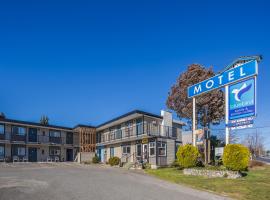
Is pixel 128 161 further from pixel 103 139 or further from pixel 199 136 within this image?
pixel 199 136

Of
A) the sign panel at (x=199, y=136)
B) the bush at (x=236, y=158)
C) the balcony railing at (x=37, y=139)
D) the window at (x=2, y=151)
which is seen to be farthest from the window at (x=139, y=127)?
the window at (x=2, y=151)

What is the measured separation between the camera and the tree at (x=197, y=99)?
120ft

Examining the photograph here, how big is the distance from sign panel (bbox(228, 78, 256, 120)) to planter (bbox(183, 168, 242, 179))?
338 cm

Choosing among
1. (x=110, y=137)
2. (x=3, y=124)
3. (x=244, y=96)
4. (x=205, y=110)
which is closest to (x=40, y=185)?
(x=244, y=96)

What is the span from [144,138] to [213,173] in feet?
50.3

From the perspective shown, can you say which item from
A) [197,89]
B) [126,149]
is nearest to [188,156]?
[197,89]

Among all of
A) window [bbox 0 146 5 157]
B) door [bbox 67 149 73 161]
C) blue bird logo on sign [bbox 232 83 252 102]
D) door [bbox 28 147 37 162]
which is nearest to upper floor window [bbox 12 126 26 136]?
window [bbox 0 146 5 157]

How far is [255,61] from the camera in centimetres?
1812

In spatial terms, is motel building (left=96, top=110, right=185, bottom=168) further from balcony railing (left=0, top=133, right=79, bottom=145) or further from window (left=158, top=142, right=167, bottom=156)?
balcony railing (left=0, top=133, right=79, bottom=145)

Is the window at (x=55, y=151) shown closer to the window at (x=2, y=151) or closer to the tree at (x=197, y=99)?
the window at (x=2, y=151)

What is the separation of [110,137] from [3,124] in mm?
14726

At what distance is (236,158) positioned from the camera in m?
17.5

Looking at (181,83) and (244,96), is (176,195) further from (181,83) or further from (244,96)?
(181,83)

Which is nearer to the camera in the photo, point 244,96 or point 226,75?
point 244,96
